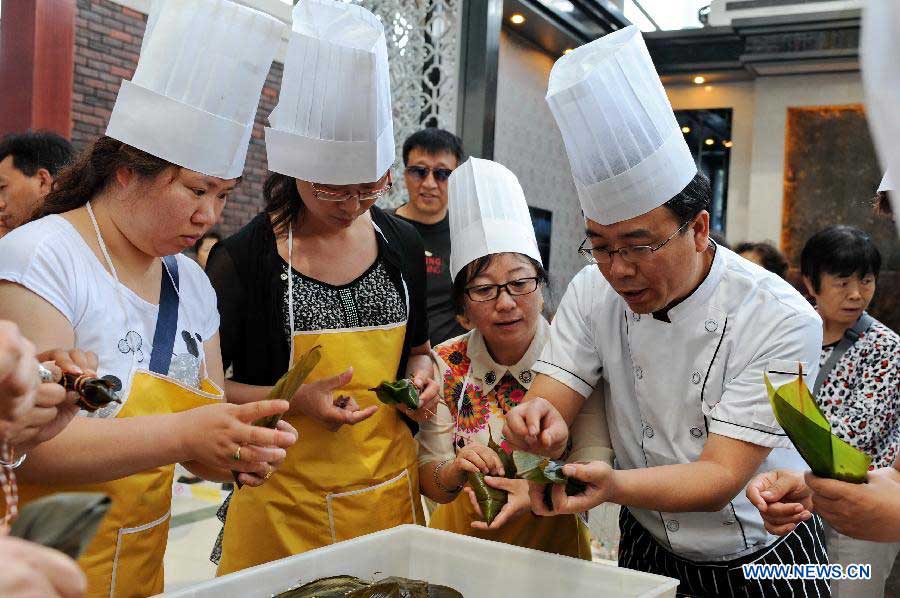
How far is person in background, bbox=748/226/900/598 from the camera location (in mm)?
3039

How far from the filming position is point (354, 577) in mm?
1410

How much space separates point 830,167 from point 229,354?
335 inches

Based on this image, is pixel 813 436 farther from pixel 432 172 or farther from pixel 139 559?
pixel 432 172

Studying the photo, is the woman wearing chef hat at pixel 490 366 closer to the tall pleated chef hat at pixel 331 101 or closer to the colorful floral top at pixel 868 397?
the tall pleated chef hat at pixel 331 101

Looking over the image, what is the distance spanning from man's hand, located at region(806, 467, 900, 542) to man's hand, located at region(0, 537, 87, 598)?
40.0 inches

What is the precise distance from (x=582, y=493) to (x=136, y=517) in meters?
0.77

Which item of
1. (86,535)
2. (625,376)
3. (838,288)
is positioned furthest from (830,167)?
(86,535)

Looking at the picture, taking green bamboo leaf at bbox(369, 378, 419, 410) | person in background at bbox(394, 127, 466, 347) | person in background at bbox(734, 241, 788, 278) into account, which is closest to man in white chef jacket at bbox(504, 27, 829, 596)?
green bamboo leaf at bbox(369, 378, 419, 410)

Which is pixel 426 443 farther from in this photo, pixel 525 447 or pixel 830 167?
pixel 830 167

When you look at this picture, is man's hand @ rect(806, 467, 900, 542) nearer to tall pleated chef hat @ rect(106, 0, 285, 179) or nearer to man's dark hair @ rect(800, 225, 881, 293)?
tall pleated chef hat @ rect(106, 0, 285, 179)

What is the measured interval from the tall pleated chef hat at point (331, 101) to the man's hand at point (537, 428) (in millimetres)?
628

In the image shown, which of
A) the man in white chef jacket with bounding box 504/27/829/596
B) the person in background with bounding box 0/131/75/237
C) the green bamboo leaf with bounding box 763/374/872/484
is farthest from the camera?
the person in background with bounding box 0/131/75/237

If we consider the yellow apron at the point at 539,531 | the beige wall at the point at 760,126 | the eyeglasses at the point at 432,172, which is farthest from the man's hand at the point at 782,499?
the beige wall at the point at 760,126

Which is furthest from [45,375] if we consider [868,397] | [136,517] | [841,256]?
[841,256]
